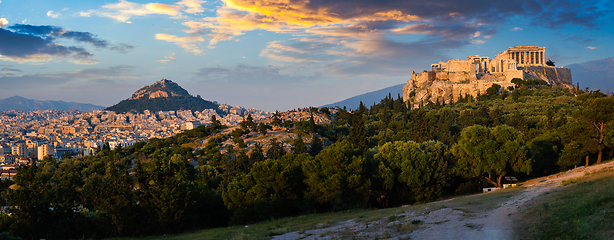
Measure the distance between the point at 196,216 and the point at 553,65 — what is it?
10414 centimetres

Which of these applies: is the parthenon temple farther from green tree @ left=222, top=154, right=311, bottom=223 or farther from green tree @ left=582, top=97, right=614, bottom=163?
green tree @ left=222, top=154, right=311, bottom=223

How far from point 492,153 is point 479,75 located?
71186 mm

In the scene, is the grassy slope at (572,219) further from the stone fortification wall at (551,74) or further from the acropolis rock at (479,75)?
the stone fortification wall at (551,74)

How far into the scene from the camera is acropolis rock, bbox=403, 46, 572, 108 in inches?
3447

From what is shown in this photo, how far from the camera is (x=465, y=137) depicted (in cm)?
2972

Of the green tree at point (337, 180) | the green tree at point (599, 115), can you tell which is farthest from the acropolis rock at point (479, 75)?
the green tree at point (337, 180)

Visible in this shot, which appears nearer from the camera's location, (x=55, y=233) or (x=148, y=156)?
(x=55, y=233)

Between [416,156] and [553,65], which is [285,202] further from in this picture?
→ [553,65]

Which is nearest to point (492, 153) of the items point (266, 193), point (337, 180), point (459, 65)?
point (337, 180)

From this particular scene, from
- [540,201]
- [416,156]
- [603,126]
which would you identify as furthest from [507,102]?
[540,201]

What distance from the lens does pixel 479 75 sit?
92500 mm

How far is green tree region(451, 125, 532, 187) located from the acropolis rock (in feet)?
197

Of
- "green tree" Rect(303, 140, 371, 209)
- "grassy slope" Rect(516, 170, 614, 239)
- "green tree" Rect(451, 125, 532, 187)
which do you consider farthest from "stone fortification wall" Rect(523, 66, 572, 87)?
"grassy slope" Rect(516, 170, 614, 239)

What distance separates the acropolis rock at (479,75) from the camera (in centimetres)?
8756
